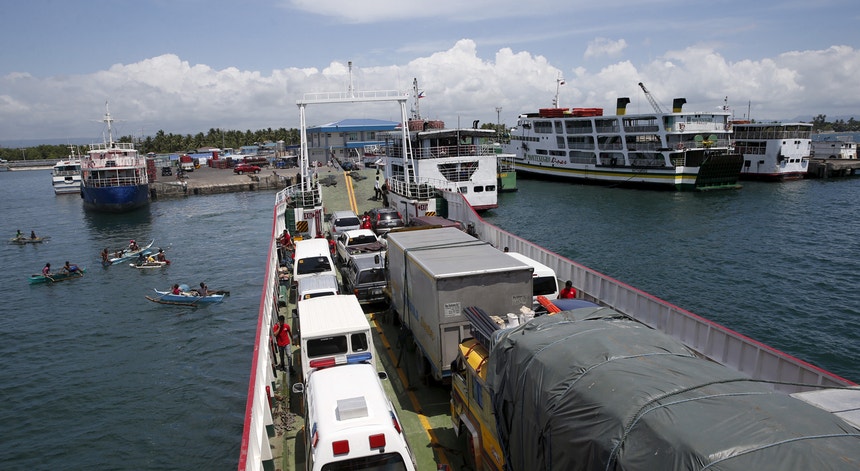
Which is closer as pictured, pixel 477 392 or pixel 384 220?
pixel 477 392

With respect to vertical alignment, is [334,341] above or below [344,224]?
below

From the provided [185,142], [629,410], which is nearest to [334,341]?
[629,410]

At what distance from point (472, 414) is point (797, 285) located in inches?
931

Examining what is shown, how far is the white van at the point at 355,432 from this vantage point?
22.6ft

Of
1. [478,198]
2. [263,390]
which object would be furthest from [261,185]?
[263,390]

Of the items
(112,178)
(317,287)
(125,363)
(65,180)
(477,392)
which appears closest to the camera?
(477,392)

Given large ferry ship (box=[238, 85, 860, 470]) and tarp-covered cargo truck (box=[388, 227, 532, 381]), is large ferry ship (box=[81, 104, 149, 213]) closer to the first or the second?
large ferry ship (box=[238, 85, 860, 470])

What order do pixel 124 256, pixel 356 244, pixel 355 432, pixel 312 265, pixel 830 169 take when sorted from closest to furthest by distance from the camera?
pixel 355 432 → pixel 312 265 → pixel 356 244 → pixel 124 256 → pixel 830 169

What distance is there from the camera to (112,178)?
59344mm

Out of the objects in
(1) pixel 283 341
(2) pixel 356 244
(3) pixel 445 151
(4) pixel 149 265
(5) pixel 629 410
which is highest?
(3) pixel 445 151

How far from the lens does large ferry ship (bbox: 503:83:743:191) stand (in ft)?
190

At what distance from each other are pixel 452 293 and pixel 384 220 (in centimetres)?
1667

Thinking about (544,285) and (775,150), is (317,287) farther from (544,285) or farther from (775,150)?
(775,150)

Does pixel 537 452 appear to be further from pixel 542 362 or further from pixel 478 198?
pixel 478 198
